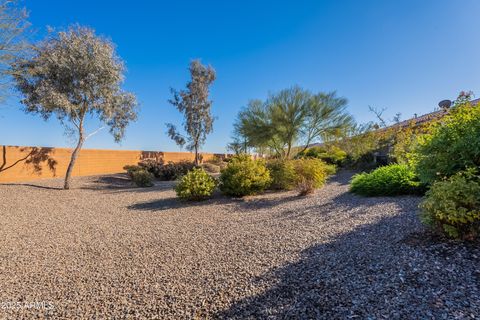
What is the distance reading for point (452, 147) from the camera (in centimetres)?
374

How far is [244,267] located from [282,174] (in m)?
6.21

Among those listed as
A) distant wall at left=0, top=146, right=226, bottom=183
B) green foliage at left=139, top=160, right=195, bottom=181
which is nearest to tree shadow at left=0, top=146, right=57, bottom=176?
distant wall at left=0, top=146, right=226, bottom=183

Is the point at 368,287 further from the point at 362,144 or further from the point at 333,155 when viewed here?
the point at 333,155

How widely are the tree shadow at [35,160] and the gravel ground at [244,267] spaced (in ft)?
26.5

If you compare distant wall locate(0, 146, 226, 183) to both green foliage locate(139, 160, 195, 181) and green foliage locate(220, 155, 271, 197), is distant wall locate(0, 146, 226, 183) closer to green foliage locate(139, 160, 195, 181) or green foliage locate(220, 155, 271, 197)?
green foliage locate(139, 160, 195, 181)

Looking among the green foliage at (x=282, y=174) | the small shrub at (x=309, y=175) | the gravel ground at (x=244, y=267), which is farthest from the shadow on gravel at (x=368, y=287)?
the green foliage at (x=282, y=174)

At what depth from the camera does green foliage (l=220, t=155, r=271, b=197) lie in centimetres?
825

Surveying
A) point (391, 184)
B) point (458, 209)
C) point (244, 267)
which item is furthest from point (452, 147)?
point (391, 184)

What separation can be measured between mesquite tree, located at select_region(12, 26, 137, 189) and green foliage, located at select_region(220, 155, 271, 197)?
6.53m

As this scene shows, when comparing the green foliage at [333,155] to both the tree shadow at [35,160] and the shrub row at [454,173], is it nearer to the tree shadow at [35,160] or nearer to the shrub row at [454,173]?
the shrub row at [454,173]

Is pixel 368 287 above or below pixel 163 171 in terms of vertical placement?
below

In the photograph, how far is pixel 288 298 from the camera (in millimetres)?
2496

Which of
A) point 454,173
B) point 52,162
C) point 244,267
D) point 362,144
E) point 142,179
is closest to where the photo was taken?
point 244,267

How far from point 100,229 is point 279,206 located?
4.30 meters
